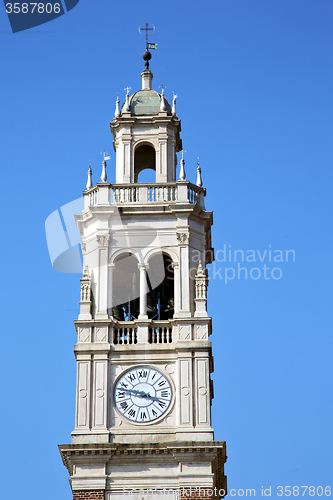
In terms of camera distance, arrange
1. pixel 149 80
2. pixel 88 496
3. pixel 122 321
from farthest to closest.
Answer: pixel 149 80 < pixel 122 321 < pixel 88 496

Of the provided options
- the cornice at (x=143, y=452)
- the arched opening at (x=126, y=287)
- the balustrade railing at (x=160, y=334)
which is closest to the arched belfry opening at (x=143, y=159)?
the arched opening at (x=126, y=287)

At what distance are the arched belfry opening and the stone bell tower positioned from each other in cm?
17

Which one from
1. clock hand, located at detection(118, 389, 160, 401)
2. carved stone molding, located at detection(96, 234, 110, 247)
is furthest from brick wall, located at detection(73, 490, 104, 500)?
carved stone molding, located at detection(96, 234, 110, 247)

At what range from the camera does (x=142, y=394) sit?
147 ft

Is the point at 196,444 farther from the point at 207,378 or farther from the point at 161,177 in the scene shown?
the point at 161,177

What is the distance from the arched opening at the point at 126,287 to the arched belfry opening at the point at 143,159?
4.16 metres

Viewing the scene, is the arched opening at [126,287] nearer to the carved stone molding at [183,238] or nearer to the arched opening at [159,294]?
the arched opening at [159,294]

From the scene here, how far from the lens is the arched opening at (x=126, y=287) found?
48.1 meters

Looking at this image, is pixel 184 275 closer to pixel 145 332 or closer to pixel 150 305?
pixel 150 305

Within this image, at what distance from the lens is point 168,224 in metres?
47.7

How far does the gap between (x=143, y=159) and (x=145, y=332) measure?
9139 mm

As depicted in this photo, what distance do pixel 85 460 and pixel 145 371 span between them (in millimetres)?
3975

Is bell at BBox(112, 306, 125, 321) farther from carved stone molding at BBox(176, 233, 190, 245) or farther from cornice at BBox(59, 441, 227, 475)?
cornice at BBox(59, 441, 227, 475)

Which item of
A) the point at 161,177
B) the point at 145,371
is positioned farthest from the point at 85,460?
the point at 161,177
